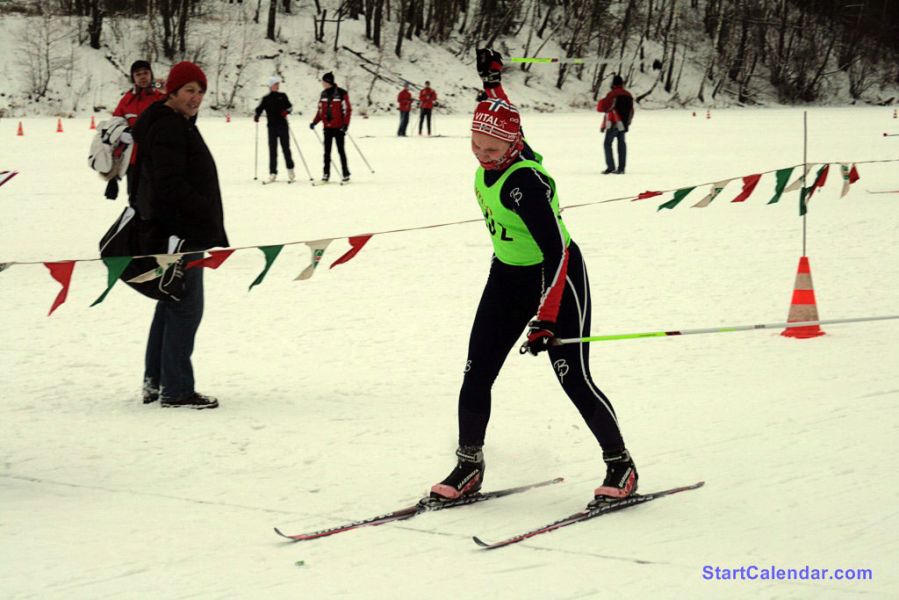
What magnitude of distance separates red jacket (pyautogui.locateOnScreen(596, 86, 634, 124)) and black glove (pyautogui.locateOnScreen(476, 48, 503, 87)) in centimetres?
1243

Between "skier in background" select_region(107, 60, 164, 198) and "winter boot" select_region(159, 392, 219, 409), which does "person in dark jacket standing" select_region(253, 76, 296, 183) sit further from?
"winter boot" select_region(159, 392, 219, 409)

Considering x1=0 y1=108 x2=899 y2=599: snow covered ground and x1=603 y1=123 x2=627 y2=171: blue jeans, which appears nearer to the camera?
x1=0 y1=108 x2=899 y2=599: snow covered ground

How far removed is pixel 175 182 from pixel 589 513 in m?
2.77

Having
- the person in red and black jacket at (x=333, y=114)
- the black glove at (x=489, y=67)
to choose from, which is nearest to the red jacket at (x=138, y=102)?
the black glove at (x=489, y=67)

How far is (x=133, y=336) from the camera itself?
7.50 meters

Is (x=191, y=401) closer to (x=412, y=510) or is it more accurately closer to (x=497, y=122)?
(x=412, y=510)

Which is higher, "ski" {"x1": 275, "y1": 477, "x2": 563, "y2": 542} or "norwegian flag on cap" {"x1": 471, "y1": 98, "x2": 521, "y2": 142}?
"norwegian flag on cap" {"x1": 471, "y1": 98, "x2": 521, "y2": 142}

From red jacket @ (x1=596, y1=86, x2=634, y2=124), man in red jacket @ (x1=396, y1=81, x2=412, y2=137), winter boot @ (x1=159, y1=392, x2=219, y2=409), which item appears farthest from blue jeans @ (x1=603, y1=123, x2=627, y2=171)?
winter boot @ (x1=159, y1=392, x2=219, y2=409)

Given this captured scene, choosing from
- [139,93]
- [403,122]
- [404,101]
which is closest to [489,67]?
[139,93]

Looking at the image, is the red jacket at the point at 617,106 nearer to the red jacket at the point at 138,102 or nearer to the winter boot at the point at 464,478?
the red jacket at the point at 138,102

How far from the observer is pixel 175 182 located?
554 centimetres

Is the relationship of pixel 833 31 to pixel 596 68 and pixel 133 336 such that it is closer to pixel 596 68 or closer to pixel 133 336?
pixel 596 68

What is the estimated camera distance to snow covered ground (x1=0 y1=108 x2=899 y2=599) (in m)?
3.73

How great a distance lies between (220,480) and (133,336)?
3093 mm
